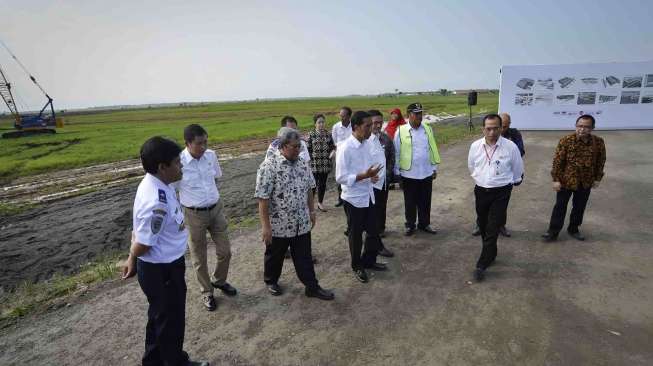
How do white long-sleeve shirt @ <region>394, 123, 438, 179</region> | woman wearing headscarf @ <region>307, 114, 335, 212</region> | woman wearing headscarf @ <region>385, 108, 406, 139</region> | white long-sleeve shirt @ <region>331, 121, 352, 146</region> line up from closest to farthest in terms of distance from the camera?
1. white long-sleeve shirt @ <region>394, 123, 438, 179</region>
2. woman wearing headscarf @ <region>385, 108, 406, 139</region>
3. woman wearing headscarf @ <region>307, 114, 335, 212</region>
4. white long-sleeve shirt @ <region>331, 121, 352, 146</region>

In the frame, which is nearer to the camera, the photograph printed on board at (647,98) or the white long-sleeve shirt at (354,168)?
the white long-sleeve shirt at (354,168)

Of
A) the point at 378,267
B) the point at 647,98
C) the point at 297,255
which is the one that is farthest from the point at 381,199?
the point at 647,98

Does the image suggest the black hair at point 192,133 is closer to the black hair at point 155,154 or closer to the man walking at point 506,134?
the black hair at point 155,154

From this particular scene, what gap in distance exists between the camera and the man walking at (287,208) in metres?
3.36

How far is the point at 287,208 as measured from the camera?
348 centimetres

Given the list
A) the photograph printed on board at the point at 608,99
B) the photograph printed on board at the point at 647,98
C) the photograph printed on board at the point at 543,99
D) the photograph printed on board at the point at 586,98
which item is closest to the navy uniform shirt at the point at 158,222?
the photograph printed on board at the point at 543,99

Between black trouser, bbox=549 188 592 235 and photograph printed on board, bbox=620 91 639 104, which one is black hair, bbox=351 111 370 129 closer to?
black trouser, bbox=549 188 592 235

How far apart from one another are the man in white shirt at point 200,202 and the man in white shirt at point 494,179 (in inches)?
119

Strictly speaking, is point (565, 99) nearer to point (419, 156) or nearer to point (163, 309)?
point (419, 156)

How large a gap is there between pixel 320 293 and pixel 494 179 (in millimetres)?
2441

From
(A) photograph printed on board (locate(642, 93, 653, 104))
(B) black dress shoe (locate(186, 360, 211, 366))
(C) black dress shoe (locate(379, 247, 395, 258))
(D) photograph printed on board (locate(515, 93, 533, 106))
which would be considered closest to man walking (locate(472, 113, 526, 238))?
(C) black dress shoe (locate(379, 247, 395, 258))

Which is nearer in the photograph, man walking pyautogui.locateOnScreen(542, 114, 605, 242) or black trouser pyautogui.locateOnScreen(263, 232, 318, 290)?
black trouser pyautogui.locateOnScreen(263, 232, 318, 290)

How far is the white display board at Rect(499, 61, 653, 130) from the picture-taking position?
51.1 ft

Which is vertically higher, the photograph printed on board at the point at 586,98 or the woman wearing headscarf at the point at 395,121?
the photograph printed on board at the point at 586,98
